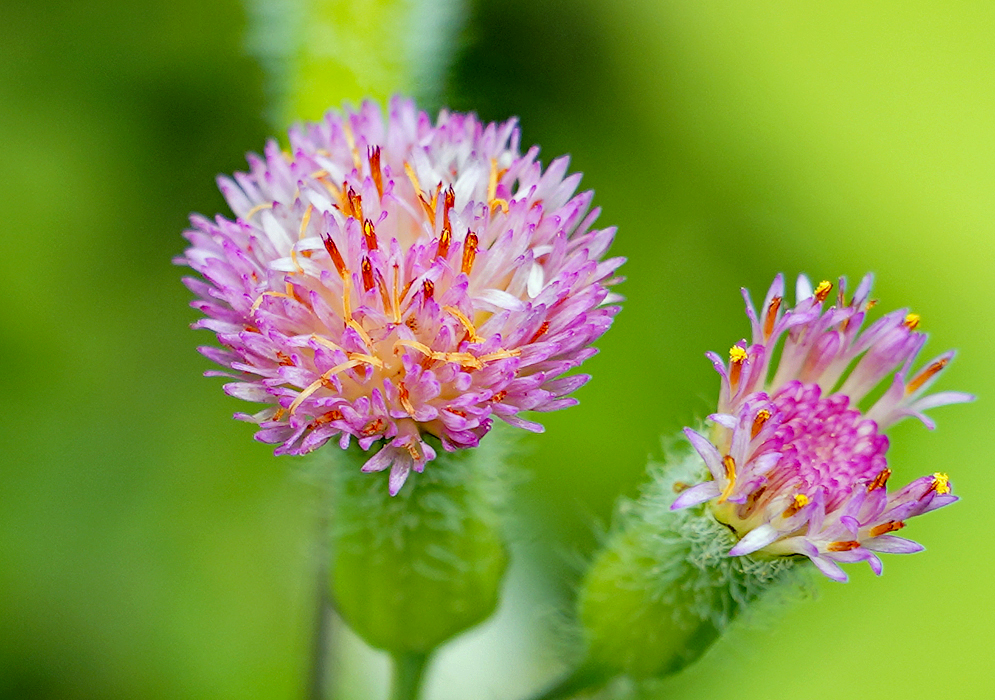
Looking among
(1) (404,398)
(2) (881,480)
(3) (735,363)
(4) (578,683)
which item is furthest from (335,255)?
(4) (578,683)

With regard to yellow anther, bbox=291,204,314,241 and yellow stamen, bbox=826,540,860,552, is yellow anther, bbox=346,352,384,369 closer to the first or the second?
yellow anther, bbox=291,204,314,241

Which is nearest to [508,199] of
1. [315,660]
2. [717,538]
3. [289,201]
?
[289,201]

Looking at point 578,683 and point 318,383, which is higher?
point 318,383

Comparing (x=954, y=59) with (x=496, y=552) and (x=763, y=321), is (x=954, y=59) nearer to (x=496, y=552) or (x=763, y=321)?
(x=763, y=321)

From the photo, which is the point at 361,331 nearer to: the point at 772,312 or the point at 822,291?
the point at 772,312

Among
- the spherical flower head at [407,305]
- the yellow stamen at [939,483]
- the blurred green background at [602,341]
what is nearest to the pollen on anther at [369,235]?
the spherical flower head at [407,305]

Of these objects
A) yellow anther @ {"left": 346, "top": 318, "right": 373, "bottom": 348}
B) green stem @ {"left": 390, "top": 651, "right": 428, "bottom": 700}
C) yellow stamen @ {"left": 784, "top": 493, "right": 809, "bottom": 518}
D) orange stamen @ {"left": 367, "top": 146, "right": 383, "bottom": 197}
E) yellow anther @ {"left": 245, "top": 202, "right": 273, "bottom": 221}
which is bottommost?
green stem @ {"left": 390, "top": 651, "right": 428, "bottom": 700}

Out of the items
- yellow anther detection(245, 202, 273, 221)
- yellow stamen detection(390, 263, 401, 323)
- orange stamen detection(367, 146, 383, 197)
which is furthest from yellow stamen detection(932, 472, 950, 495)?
yellow anther detection(245, 202, 273, 221)

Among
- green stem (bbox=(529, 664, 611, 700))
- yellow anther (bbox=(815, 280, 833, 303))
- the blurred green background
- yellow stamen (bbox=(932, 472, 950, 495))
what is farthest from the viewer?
the blurred green background

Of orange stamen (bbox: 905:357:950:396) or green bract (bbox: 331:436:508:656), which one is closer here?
orange stamen (bbox: 905:357:950:396)
